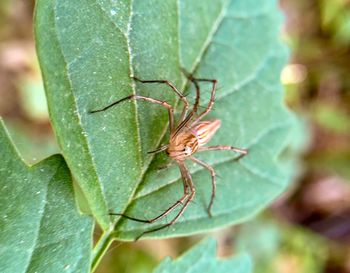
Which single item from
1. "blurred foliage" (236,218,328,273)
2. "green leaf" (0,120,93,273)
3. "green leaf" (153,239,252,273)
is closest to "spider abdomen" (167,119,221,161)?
"green leaf" (153,239,252,273)

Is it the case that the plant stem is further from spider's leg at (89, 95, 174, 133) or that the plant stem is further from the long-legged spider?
spider's leg at (89, 95, 174, 133)

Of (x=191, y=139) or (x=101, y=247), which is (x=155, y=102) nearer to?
(x=191, y=139)

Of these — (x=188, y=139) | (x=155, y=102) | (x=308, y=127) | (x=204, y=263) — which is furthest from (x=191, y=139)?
(x=308, y=127)

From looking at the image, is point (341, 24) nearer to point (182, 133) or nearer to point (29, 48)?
point (29, 48)

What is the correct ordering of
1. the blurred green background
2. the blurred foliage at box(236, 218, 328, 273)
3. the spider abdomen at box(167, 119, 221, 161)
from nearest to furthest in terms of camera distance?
the spider abdomen at box(167, 119, 221, 161) < the blurred green background < the blurred foliage at box(236, 218, 328, 273)

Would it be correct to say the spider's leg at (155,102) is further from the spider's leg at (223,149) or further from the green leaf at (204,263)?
the green leaf at (204,263)

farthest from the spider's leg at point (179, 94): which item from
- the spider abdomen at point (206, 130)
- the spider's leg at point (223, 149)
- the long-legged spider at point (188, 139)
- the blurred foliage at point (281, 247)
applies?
the blurred foliage at point (281, 247)

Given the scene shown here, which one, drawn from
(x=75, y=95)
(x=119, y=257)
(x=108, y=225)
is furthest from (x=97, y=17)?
(x=119, y=257)
